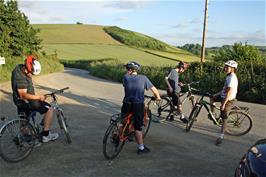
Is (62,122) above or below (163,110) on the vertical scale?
above

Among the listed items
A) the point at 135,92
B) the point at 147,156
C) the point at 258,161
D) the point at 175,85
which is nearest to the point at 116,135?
the point at 147,156

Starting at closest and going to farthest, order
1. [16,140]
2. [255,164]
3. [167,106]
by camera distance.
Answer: [255,164] → [16,140] → [167,106]

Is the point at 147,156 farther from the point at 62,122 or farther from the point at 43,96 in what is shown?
the point at 43,96

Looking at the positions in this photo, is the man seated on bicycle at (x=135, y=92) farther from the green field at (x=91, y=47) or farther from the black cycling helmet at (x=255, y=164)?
the green field at (x=91, y=47)

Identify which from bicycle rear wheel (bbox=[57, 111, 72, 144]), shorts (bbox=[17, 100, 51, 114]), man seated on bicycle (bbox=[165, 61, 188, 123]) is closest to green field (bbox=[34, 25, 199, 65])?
man seated on bicycle (bbox=[165, 61, 188, 123])

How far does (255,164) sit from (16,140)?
13.7ft

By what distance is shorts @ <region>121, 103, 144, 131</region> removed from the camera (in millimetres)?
6851

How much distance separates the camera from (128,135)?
23.2ft

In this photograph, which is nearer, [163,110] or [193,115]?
[193,115]

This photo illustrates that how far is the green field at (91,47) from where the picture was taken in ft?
187

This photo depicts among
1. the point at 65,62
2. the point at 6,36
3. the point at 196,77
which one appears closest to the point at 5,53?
the point at 6,36

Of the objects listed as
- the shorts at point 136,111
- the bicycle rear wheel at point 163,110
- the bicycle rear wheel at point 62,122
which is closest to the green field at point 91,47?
the bicycle rear wheel at point 163,110

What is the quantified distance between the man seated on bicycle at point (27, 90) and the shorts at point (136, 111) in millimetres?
1464

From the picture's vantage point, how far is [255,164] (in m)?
4.05
